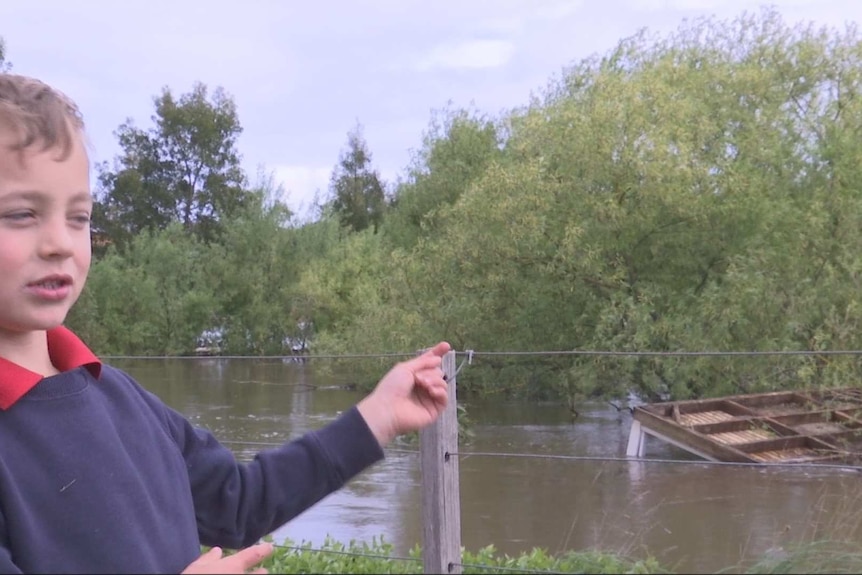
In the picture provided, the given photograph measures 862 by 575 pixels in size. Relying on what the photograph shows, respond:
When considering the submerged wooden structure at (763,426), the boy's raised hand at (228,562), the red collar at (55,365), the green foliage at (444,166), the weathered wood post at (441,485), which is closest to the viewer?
the boy's raised hand at (228,562)

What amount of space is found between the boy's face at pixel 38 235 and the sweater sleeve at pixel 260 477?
30 cm

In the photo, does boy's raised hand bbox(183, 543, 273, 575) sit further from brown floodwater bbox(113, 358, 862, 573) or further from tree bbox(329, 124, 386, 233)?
tree bbox(329, 124, 386, 233)

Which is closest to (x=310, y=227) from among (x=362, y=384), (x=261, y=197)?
(x=261, y=197)

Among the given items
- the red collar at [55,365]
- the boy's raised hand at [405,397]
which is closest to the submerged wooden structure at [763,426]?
the boy's raised hand at [405,397]

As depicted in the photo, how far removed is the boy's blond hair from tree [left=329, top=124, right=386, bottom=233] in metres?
23.6

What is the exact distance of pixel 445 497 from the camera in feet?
8.75

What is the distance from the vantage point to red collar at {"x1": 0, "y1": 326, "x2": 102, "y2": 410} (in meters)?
0.85

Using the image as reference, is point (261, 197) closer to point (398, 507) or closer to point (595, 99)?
point (595, 99)

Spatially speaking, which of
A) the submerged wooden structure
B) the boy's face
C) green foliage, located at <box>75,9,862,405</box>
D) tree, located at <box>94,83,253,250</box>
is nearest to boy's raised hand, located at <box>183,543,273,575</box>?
the boy's face

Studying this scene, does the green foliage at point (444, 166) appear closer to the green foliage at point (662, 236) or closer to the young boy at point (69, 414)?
the green foliage at point (662, 236)

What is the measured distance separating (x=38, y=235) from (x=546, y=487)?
573cm

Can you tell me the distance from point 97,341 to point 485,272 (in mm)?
9686

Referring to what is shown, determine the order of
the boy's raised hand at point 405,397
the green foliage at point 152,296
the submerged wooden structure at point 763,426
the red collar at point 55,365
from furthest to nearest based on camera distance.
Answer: the green foliage at point 152,296
the submerged wooden structure at point 763,426
the boy's raised hand at point 405,397
the red collar at point 55,365

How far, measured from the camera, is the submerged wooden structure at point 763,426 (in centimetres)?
711
